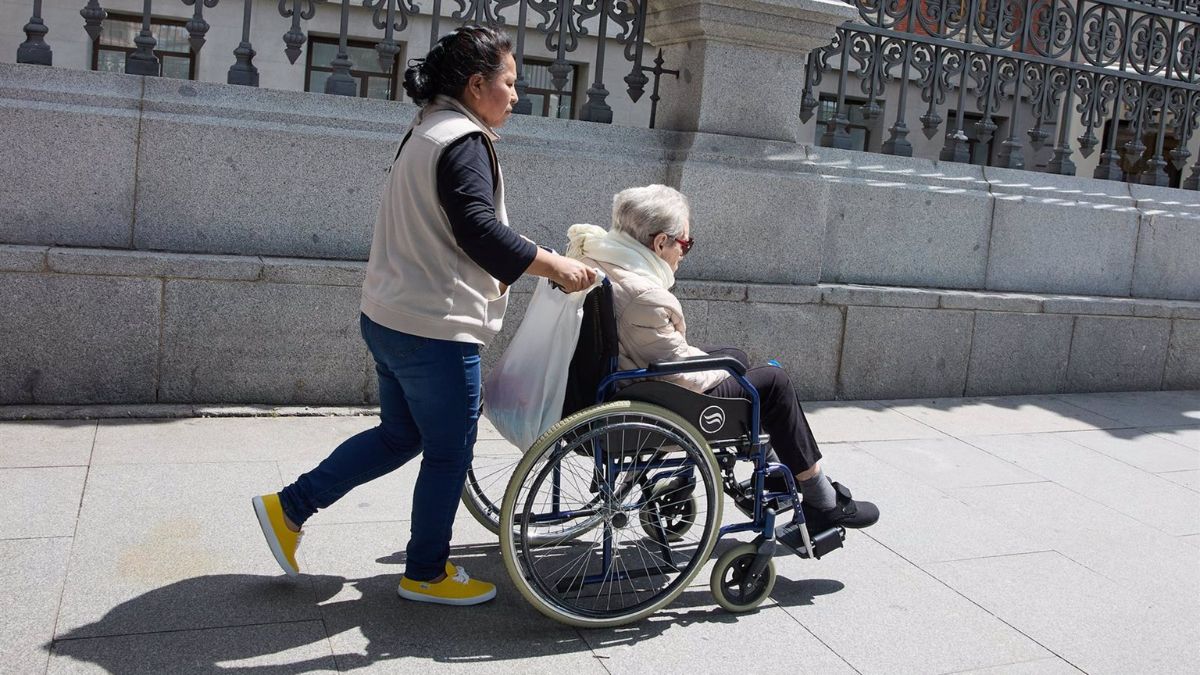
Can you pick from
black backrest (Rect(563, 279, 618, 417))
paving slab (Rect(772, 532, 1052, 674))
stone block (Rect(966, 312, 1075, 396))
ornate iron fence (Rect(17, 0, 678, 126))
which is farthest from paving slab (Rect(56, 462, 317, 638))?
stone block (Rect(966, 312, 1075, 396))

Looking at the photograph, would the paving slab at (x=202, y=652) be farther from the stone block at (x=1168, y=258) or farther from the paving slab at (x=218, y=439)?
the stone block at (x=1168, y=258)

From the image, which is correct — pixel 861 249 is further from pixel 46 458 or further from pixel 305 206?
pixel 46 458

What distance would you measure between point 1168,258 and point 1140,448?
2.17 meters

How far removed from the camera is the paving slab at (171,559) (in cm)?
344

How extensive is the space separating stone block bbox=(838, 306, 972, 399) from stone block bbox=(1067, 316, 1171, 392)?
3.02 ft

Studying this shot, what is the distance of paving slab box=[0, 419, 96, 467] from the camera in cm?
466

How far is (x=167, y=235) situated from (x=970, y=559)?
3.70 m

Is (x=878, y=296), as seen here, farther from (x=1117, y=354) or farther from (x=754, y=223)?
(x=1117, y=354)

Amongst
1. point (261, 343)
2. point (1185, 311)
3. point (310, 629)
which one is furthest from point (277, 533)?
point (1185, 311)

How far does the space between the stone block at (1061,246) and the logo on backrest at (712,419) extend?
4.22 metres

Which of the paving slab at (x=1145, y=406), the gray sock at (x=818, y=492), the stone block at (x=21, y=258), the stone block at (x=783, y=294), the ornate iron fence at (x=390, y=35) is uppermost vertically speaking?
the ornate iron fence at (x=390, y=35)

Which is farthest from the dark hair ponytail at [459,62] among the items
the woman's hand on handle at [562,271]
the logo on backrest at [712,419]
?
the logo on backrest at [712,419]

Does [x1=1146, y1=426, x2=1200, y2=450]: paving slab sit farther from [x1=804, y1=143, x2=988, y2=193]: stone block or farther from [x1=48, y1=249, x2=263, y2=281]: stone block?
[x1=48, y1=249, x2=263, y2=281]: stone block

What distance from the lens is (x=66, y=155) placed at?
17.5 ft
